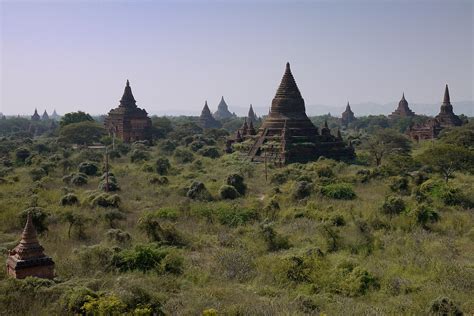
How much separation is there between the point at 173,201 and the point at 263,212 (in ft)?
16.2

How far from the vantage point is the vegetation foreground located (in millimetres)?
A: 9320

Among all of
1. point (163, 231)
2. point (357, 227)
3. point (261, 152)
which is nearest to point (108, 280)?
point (163, 231)

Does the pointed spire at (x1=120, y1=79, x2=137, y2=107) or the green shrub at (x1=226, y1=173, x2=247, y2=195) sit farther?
the pointed spire at (x1=120, y1=79, x2=137, y2=107)

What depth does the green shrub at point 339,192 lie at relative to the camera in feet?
70.8

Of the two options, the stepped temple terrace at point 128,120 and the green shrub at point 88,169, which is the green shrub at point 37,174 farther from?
the stepped temple terrace at point 128,120

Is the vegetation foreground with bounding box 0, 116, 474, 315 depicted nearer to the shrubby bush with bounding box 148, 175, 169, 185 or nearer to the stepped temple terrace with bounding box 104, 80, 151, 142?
the shrubby bush with bounding box 148, 175, 169, 185

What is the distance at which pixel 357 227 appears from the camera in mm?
15227

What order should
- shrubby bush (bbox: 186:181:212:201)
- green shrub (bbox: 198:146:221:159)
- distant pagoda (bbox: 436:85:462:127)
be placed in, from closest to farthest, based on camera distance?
1. shrubby bush (bbox: 186:181:212:201)
2. green shrub (bbox: 198:146:221:159)
3. distant pagoda (bbox: 436:85:462:127)

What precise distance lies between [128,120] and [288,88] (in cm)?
2305

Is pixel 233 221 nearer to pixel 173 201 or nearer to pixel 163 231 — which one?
pixel 163 231

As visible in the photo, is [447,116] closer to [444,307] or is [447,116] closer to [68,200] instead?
[68,200]

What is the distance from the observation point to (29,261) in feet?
32.6

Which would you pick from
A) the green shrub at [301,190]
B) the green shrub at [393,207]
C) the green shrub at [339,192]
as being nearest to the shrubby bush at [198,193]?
the green shrub at [301,190]

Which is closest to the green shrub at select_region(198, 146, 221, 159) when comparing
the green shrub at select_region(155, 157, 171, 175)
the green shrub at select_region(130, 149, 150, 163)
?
the green shrub at select_region(130, 149, 150, 163)
